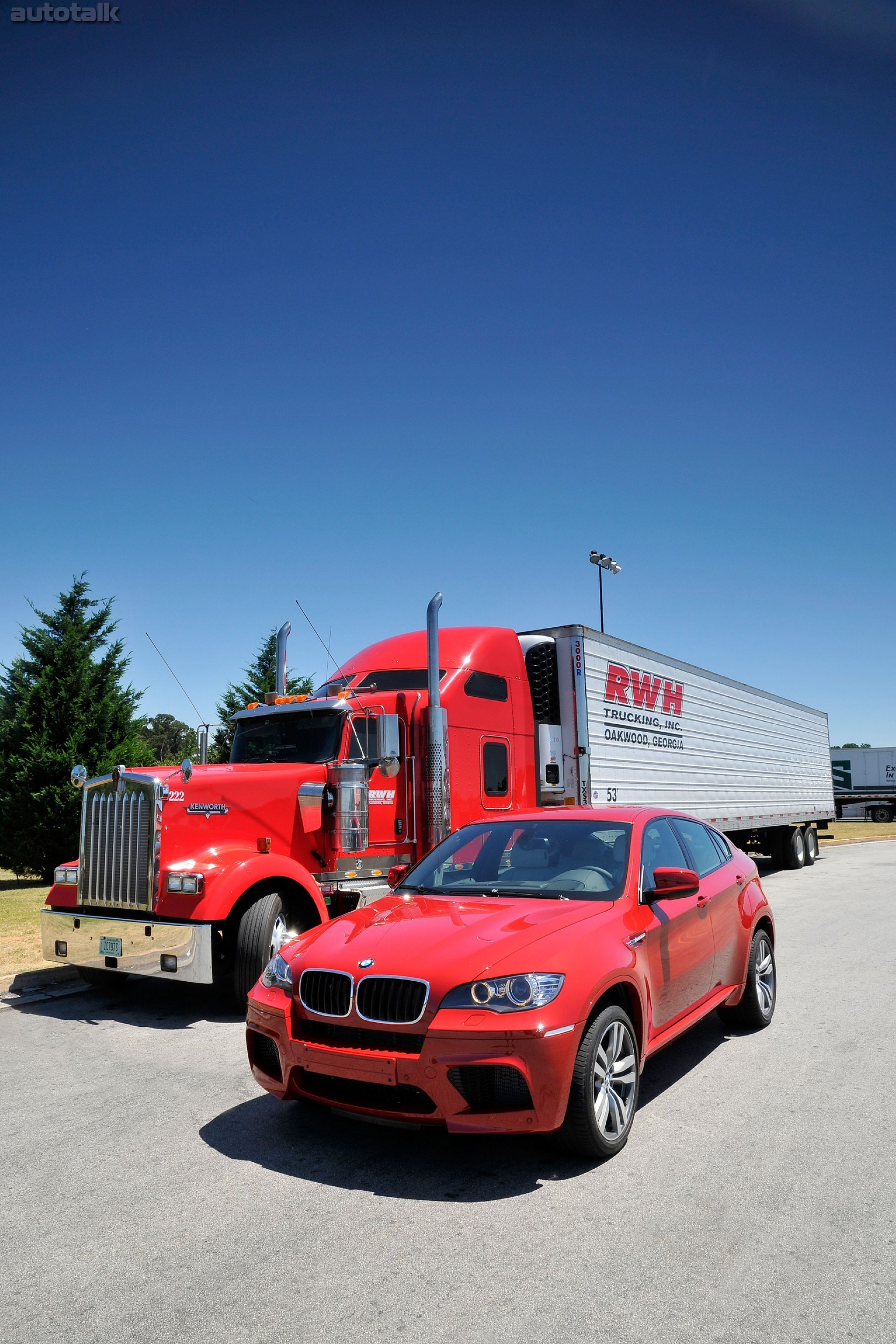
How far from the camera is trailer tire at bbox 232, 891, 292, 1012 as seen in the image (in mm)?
6863

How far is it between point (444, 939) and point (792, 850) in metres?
18.5

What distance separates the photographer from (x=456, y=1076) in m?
3.64

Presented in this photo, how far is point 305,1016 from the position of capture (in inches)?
160

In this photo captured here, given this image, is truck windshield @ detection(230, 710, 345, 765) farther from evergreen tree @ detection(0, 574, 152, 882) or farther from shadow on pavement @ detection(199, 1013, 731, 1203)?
evergreen tree @ detection(0, 574, 152, 882)

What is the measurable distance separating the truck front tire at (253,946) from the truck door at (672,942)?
3108mm

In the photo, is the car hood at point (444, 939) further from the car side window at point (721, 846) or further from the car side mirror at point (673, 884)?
the car side window at point (721, 846)

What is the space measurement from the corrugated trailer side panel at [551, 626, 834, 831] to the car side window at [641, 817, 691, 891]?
5162 mm

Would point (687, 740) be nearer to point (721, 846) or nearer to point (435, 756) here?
point (435, 756)

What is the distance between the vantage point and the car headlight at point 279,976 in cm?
429

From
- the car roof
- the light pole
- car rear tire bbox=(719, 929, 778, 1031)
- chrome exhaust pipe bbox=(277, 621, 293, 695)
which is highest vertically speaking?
the light pole

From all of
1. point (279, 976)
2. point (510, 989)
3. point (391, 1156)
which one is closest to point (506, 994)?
point (510, 989)

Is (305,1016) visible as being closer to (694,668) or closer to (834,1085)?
(834,1085)

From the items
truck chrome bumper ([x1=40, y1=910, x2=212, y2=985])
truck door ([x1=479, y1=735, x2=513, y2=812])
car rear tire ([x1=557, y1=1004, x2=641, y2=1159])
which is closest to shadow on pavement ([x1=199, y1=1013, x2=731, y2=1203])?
car rear tire ([x1=557, y1=1004, x2=641, y2=1159])

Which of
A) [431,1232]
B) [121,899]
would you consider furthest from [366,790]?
[431,1232]
